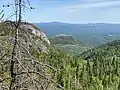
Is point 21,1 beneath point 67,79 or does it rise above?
above

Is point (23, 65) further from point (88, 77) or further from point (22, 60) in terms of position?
point (88, 77)

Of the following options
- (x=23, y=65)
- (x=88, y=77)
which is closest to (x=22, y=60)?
(x=23, y=65)

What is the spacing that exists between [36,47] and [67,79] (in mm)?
109203

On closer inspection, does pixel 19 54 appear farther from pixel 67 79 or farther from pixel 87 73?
pixel 87 73

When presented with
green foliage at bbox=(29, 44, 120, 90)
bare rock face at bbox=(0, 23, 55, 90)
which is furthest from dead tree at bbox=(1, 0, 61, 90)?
green foliage at bbox=(29, 44, 120, 90)

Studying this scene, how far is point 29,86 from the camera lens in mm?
8711

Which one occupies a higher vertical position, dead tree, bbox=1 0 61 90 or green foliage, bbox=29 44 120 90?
dead tree, bbox=1 0 61 90

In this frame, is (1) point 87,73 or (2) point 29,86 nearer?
(2) point 29,86

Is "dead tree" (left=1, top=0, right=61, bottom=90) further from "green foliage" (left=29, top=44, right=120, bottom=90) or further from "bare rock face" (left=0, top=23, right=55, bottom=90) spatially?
"green foliage" (left=29, top=44, right=120, bottom=90)

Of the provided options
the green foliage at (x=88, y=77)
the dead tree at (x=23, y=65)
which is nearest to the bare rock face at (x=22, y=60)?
the dead tree at (x=23, y=65)

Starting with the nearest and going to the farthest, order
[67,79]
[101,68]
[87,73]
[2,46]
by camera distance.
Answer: [2,46] < [67,79] < [87,73] < [101,68]

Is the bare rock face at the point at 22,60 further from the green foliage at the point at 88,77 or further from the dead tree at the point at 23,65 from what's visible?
the green foliage at the point at 88,77

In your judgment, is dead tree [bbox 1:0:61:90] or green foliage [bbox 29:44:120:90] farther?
green foliage [bbox 29:44:120:90]

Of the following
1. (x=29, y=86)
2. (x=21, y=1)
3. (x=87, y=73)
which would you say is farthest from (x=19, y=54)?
(x=87, y=73)
